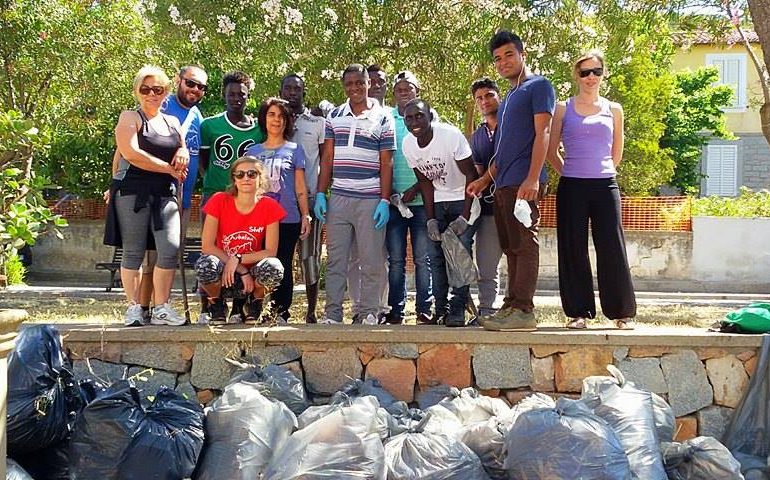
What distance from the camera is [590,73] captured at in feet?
15.5

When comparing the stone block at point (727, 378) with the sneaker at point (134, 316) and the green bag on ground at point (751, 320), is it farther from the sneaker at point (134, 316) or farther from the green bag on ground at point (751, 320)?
the sneaker at point (134, 316)

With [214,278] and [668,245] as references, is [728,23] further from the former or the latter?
[214,278]

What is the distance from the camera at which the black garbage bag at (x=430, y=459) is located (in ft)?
11.9

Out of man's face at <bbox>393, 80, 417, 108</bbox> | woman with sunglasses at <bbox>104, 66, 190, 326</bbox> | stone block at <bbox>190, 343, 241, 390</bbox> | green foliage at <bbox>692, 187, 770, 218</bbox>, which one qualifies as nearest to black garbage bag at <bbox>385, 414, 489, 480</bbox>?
stone block at <bbox>190, 343, 241, 390</bbox>

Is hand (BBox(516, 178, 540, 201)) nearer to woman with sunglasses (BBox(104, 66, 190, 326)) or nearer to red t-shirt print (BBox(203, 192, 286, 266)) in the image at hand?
red t-shirt print (BBox(203, 192, 286, 266))

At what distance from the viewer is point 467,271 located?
4.96 meters

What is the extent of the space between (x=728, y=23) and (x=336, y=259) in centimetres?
613

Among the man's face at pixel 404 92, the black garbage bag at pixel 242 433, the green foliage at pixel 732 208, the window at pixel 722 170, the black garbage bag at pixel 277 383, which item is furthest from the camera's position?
the window at pixel 722 170

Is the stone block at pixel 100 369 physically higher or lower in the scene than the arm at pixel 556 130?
lower

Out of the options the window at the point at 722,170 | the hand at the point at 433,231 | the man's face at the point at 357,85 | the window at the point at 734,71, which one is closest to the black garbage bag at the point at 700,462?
the hand at the point at 433,231

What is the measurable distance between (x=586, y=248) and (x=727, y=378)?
1081 mm

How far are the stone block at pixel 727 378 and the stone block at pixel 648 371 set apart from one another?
0.28 m

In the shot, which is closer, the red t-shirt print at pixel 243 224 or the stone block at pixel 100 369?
the stone block at pixel 100 369

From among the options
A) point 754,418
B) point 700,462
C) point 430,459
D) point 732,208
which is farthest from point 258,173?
point 732,208
